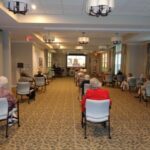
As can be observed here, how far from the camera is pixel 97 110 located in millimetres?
4020

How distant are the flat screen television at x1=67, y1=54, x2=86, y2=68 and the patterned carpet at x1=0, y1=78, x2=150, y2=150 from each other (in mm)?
17776

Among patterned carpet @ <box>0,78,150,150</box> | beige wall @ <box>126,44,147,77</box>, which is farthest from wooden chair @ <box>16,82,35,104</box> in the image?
beige wall @ <box>126,44,147,77</box>

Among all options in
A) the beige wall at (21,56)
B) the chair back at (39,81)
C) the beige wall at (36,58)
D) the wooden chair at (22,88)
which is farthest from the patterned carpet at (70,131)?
the beige wall at (36,58)

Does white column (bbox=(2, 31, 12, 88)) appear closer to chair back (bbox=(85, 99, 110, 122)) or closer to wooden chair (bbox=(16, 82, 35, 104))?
wooden chair (bbox=(16, 82, 35, 104))

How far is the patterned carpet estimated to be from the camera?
3.82 m

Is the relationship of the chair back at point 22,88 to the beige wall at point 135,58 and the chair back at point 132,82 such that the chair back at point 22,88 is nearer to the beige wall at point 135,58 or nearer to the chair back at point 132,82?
the chair back at point 132,82

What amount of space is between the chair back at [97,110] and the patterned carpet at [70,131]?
44 cm

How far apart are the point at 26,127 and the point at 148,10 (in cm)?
457

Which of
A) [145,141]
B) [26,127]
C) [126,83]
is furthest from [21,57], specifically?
[145,141]

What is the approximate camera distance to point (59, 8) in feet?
18.7

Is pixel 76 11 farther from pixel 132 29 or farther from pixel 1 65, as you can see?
pixel 1 65

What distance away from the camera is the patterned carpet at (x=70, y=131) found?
151 inches

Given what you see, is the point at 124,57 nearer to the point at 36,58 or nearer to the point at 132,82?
the point at 132,82

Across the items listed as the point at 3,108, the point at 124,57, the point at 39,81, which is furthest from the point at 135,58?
the point at 3,108
